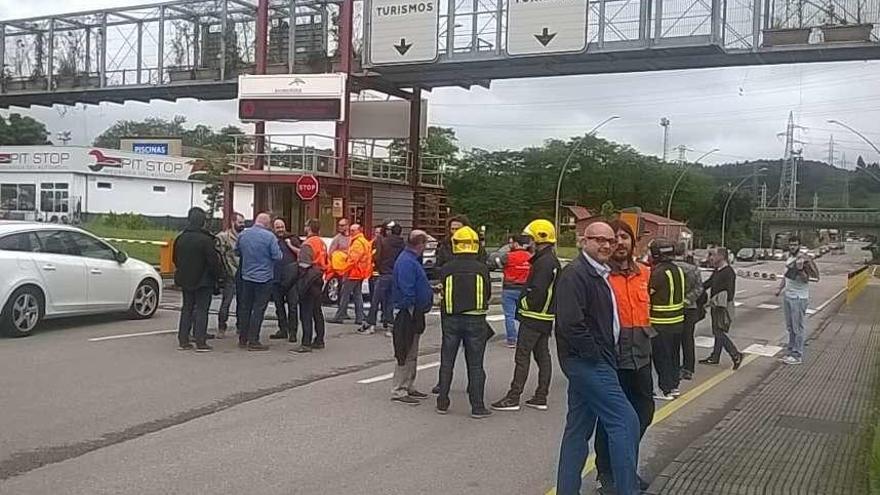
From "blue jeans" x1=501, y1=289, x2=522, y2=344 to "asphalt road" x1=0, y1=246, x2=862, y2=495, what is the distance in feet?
2.58

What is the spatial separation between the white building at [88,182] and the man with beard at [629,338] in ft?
187

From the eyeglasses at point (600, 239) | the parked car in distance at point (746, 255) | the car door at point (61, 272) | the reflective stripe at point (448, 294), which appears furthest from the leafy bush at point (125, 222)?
the eyeglasses at point (600, 239)

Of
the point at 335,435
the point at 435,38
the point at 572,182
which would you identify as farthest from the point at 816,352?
the point at 572,182

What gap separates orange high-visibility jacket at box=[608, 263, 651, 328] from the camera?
19.1ft

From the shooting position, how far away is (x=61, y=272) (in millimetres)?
12766

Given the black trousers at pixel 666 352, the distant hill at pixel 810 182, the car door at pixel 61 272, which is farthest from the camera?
the distant hill at pixel 810 182

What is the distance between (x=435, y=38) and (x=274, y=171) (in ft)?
21.6

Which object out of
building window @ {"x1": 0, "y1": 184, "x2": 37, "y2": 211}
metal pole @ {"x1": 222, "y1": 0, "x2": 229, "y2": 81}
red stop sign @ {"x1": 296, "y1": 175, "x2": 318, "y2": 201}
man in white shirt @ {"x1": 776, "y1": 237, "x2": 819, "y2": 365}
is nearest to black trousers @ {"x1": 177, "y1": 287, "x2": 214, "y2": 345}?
man in white shirt @ {"x1": 776, "y1": 237, "x2": 819, "y2": 365}

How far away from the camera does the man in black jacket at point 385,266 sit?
559 inches

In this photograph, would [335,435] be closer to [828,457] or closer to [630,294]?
[630,294]

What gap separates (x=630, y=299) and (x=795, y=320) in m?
8.00

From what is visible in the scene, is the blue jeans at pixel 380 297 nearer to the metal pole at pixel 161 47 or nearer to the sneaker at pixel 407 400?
the sneaker at pixel 407 400

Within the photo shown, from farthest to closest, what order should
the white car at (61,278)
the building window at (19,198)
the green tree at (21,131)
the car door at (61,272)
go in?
the green tree at (21,131), the building window at (19,198), the car door at (61,272), the white car at (61,278)

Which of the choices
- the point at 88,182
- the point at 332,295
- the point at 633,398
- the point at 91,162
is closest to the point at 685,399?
the point at 633,398
